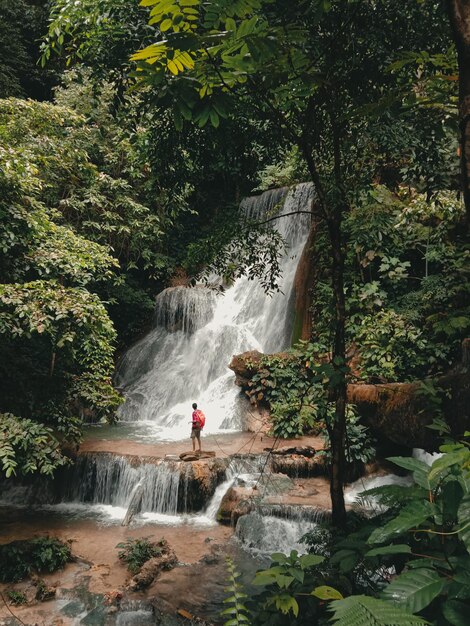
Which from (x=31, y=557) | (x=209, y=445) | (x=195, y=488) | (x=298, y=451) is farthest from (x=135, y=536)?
(x=298, y=451)

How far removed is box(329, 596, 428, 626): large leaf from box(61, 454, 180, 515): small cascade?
7.89 m

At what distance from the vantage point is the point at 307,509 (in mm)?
7309

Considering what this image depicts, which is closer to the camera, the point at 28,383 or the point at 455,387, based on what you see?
the point at 455,387

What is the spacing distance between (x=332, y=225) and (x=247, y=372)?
→ 8.60m

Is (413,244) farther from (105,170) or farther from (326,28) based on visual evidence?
(105,170)

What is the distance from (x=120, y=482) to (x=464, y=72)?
9.28 metres

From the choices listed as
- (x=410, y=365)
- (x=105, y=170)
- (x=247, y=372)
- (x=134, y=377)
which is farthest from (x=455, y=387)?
(x=105, y=170)

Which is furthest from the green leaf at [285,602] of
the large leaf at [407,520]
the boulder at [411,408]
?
the boulder at [411,408]

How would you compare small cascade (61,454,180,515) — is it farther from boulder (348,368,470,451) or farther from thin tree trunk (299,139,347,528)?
thin tree trunk (299,139,347,528)

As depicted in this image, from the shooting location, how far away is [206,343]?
15.6 m

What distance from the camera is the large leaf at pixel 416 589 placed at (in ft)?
4.32

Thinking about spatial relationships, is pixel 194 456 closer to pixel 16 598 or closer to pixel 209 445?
pixel 209 445

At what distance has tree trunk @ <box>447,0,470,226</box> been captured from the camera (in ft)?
5.15

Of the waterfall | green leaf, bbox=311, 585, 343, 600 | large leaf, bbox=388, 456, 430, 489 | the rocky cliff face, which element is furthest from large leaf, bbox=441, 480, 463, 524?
the waterfall
